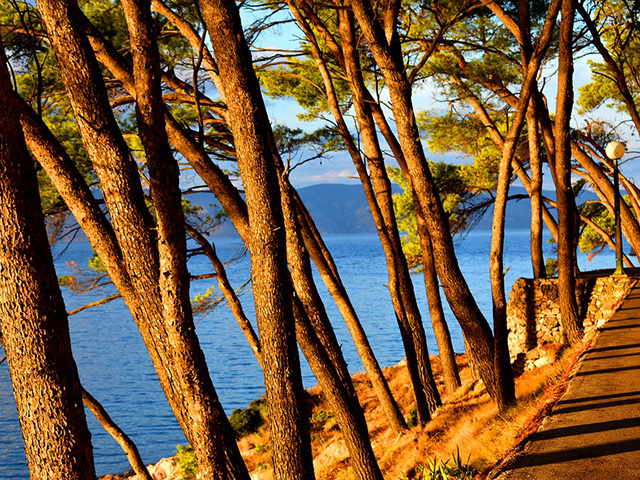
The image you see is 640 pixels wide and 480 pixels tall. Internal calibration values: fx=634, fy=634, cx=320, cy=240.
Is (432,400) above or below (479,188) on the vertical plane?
below

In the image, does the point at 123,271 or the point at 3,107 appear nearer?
the point at 3,107

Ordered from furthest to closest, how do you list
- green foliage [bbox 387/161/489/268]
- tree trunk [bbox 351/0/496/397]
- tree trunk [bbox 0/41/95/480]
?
green foliage [bbox 387/161/489/268] < tree trunk [bbox 351/0/496/397] < tree trunk [bbox 0/41/95/480]

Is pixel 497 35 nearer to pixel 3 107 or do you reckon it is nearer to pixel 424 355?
pixel 424 355

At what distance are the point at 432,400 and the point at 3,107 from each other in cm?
815

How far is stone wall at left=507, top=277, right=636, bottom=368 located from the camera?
10633mm

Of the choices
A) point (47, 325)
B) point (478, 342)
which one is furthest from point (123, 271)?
point (478, 342)

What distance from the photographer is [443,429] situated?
923cm

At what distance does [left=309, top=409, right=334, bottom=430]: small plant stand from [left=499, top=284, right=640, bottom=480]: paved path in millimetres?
8183

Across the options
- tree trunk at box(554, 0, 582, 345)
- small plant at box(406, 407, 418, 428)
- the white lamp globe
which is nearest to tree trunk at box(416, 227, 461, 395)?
small plant at box(406, 407, 418, 428)

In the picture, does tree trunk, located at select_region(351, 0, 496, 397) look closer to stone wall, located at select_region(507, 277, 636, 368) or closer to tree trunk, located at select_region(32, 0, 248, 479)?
tree trunk, located at select_region(32, 0, 248, 479)

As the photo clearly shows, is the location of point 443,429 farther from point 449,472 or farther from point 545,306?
point 449,472

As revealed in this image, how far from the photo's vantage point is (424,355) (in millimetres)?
10000

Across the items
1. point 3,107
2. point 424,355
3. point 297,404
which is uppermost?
point 3,107

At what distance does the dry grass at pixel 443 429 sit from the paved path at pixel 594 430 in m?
0.21
